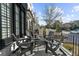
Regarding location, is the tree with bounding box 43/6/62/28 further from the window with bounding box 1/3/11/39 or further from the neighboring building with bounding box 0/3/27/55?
the window with bounding box 1/3/11/39

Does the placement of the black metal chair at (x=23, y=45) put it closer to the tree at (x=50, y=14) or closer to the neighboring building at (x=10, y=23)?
the neighboring building at (x=10, y=23)

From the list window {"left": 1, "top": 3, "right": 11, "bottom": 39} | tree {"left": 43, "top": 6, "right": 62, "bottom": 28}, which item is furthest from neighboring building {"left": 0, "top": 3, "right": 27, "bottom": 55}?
tree {"left": 43, "top": 6, "right": 62, "bottom": 28}

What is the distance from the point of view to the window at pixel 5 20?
4123 mm

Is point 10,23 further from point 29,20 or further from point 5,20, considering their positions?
point 29,20

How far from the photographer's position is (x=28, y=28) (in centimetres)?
435

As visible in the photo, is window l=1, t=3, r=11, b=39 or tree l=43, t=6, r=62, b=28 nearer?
window l=1, t=3, r=11, b=39

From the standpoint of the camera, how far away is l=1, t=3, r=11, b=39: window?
4.12m

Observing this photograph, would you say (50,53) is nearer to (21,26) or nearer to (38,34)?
(38,34)

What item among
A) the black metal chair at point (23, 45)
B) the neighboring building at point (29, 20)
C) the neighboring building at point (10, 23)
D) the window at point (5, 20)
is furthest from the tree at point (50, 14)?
the window at point (5, 20)

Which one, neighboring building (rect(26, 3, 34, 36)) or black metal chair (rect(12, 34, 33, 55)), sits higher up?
neighboring building (rect(26, 3, 34, 36))

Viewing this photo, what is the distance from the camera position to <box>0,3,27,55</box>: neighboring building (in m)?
4.15

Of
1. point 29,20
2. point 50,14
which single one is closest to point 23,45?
point 29,20

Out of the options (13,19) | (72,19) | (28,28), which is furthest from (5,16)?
(72,19)

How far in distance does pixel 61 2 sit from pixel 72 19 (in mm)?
445
